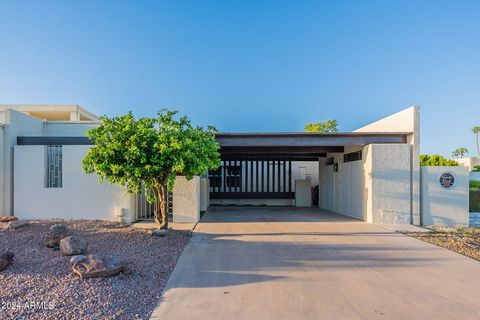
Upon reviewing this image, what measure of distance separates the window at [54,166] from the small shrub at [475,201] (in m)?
17.5

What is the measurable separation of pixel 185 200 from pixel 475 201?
13165mm

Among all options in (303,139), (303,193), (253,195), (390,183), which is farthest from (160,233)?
(303,193)

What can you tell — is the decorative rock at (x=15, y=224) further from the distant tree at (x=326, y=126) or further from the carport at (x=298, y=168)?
the distant tree at (x=326, y=126)

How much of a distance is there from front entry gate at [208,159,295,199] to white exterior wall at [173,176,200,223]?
7019 millimetres

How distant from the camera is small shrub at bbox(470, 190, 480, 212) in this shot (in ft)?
39.6

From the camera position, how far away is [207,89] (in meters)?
19.2

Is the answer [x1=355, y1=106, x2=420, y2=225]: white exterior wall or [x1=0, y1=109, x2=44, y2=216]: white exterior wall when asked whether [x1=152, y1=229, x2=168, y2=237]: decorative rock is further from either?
[x1=355, y1=106, x2=420, y2=225]: white exterior wall

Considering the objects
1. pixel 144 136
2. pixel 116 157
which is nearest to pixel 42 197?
pixel 116 157

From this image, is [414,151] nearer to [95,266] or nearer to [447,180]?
[447,180]

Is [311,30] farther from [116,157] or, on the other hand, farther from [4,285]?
[4,285]

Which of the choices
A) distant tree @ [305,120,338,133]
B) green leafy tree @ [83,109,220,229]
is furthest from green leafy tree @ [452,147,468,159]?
green leafy tree @ [83,109,220,229]

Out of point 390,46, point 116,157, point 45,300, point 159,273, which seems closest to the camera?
point 45,300

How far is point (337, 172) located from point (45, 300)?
12409 millimetres

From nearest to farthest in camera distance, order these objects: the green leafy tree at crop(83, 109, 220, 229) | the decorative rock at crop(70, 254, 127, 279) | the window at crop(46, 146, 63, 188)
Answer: the decorative rock at crop(70, 254, 127, 279)
the green leafy tree at crop(83, 109, 220, 229)
the window at crop(46, 146, 63, 188)
